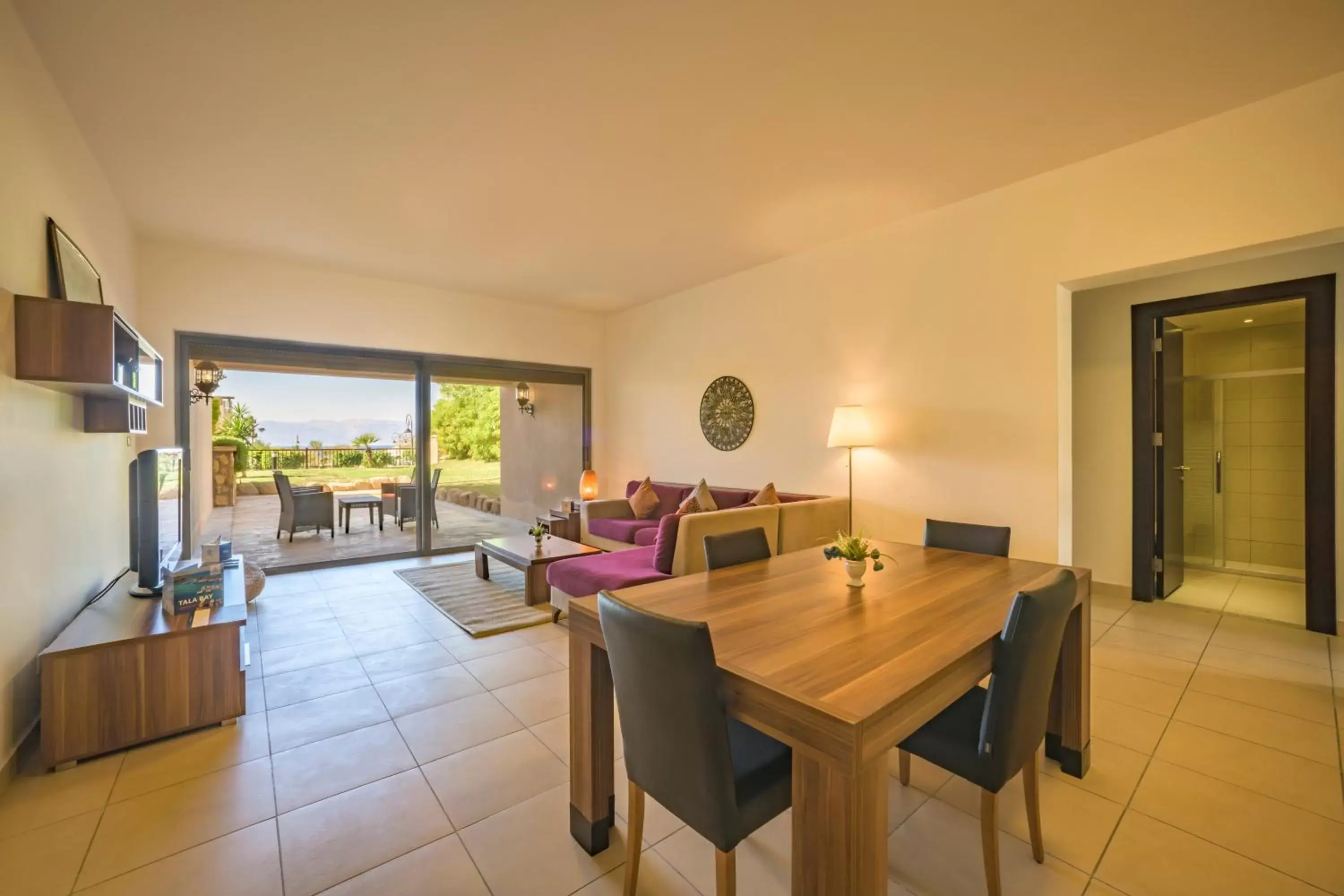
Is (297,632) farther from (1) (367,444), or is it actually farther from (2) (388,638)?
(1) (367,444)

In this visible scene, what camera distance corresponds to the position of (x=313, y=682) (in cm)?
297

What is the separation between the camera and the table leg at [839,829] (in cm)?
105

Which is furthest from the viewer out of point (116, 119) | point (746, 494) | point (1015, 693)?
point (746, 494)

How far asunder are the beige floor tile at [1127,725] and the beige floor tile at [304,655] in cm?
396

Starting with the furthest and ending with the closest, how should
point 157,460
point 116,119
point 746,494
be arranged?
point 746,494 → point 157,460 → point 116,119

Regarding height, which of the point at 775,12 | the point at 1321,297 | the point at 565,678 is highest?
the point at 775,12

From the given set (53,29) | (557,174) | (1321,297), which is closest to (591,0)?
(557,174)

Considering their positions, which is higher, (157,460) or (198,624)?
(157,460)

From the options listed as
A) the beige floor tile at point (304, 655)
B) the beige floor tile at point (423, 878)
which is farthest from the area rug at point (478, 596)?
the beige floor tile at point (423, 878)

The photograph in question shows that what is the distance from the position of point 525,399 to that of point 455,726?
5128 millimetres

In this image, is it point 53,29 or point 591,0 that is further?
point 53,29

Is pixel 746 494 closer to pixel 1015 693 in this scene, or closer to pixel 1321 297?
pixel 1015 693

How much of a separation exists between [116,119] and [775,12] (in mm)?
3374

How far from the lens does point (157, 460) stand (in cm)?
310
